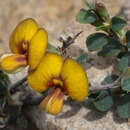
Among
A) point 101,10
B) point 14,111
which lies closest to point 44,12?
point 14,111

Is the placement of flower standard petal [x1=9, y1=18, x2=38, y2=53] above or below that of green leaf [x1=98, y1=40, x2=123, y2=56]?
above

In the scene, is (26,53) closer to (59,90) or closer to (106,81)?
(59,90)

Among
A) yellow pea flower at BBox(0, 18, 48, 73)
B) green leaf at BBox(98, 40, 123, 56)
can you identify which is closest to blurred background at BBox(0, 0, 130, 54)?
green leaf at BBox(98, 40, 123, 56)

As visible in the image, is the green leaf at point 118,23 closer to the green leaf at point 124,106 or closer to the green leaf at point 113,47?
the green leaf at point 113,47

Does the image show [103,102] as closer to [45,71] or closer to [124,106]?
[124,106]

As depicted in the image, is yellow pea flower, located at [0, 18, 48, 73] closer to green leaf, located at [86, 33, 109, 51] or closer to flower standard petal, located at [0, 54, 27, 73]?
flower standard petal, located at [0, 54, 27, 73]
